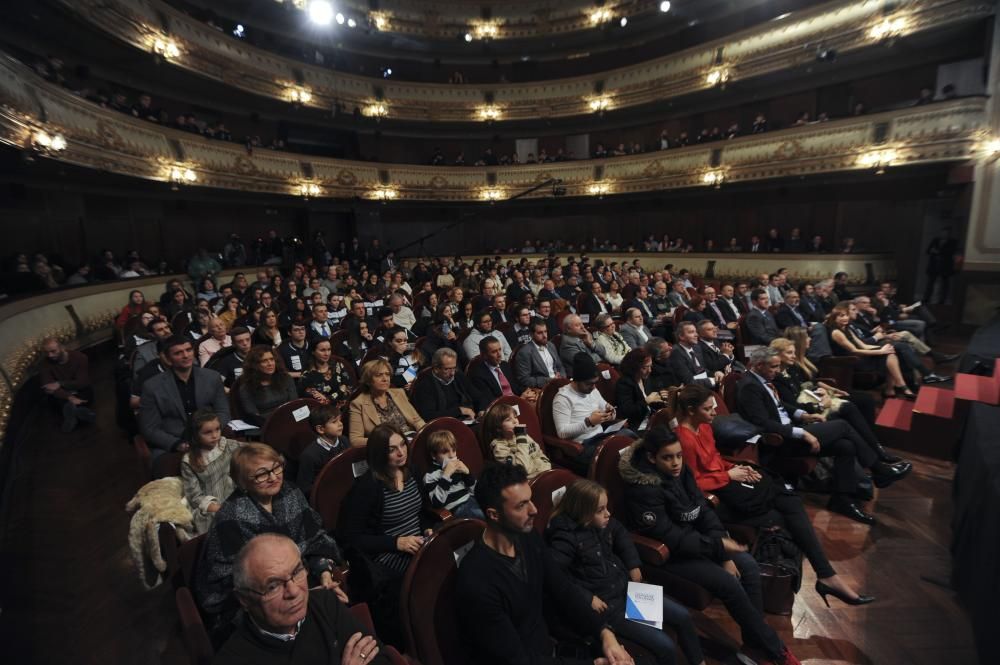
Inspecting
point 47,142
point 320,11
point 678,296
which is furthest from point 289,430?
point 320,11

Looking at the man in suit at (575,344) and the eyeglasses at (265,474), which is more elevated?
the eyeglasses at (265,474)

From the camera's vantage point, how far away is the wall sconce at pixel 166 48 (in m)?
9.59

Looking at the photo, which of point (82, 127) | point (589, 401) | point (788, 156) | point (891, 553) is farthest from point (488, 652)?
point (788, 156)

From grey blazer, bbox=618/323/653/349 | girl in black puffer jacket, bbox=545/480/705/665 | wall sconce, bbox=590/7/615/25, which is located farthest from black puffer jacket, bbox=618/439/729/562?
wall sconce, bbox=590/7/615/25

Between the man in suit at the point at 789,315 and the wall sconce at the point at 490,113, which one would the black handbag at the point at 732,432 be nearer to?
the man in suit at the point at 789,315

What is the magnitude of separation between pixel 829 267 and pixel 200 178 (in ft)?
48.4

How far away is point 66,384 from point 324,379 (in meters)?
2.95

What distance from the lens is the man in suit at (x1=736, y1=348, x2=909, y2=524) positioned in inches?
125

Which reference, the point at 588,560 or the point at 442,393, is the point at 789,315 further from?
the point at 588,560

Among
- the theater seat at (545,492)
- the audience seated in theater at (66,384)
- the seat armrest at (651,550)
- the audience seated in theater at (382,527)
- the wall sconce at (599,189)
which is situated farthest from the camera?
the wall sconce at (599,189)

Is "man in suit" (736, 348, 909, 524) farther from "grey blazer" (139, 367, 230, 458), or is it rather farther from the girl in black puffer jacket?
"grey blazer" (139, 367, 230, 458)

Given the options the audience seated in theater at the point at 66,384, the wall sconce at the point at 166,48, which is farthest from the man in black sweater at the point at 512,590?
the wall sconce at the point at 166,48

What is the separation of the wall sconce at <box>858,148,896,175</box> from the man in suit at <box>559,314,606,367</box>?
31.5 ft

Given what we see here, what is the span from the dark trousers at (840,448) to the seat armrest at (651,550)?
1.81 m
